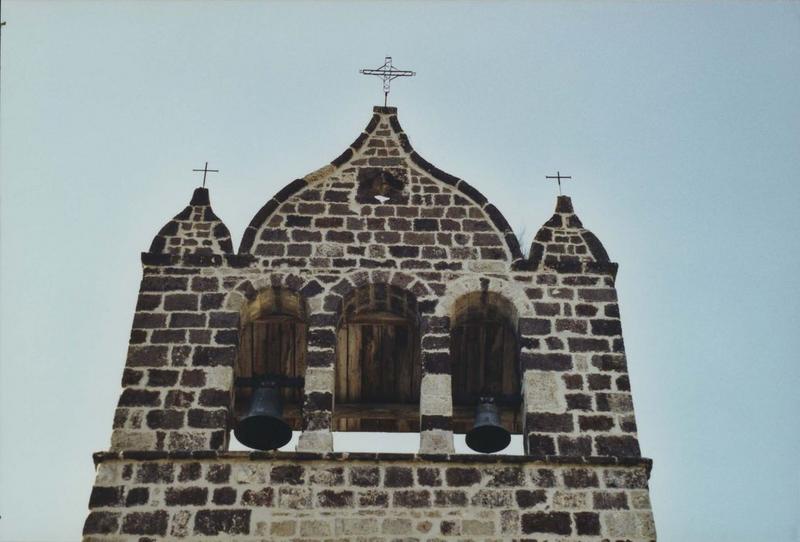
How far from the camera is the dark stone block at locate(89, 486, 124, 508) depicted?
9.24m

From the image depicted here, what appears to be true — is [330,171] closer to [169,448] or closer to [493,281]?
[493,281]

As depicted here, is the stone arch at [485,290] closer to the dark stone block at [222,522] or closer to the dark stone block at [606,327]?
the dark stone block at [606,327]

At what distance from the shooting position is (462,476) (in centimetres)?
948

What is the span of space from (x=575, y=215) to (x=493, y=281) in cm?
141

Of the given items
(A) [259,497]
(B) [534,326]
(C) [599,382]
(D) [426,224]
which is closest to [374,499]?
(A) [259,497]

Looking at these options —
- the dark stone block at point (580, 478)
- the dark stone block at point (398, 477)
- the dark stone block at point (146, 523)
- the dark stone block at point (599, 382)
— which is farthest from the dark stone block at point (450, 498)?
the dark stone block at point (146, 523)

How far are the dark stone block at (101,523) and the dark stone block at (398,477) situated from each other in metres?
2.09

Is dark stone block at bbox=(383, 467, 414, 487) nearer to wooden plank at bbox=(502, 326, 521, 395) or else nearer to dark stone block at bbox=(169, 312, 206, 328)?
dark stone block at bbox=(169, 312, 206, 328)

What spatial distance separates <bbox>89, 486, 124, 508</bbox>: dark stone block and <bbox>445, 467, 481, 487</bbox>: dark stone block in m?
2.56

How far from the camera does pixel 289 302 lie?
37.4ft

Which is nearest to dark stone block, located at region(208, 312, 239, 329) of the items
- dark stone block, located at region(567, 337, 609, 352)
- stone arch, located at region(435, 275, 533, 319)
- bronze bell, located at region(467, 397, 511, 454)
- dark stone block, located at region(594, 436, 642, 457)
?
stone arch, located at region(435, 275, 533, 319)

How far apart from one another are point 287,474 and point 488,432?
207 cm

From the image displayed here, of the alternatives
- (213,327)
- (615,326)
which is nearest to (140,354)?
(213,327)

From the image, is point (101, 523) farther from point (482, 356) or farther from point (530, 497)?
point (482, 356)
